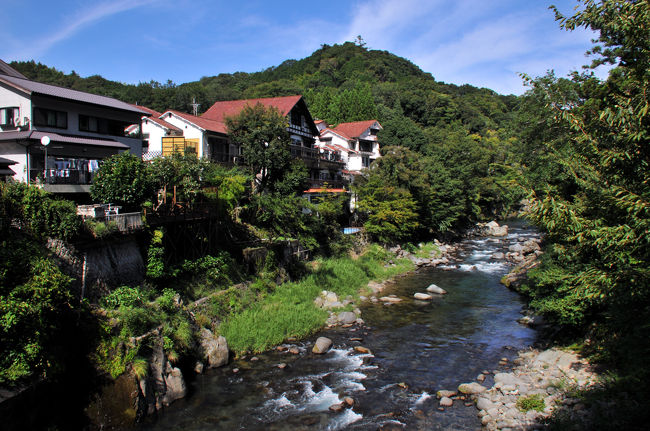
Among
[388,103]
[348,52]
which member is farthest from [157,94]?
[348,52]

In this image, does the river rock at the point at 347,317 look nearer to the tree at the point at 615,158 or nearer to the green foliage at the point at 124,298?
the green foliage at the point at 124,298

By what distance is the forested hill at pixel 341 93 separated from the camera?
7281 centimetres

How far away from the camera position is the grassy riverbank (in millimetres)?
19812

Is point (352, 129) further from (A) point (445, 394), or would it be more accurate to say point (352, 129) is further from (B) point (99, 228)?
(A) point (445, 394)

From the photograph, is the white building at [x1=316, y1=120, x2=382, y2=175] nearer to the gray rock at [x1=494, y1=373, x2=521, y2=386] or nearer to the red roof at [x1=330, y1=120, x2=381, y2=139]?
the red roof at [x1=330, y1=120, x2=381, y2=139]

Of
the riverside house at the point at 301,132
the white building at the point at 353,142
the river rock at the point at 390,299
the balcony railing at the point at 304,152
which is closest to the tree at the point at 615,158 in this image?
the river rock at the point at 390,299

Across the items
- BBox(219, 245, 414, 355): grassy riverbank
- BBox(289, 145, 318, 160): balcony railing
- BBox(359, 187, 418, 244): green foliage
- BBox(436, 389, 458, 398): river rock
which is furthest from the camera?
BBox(359, 187, 418, 244): green foliage

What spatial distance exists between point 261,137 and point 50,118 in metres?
12.9

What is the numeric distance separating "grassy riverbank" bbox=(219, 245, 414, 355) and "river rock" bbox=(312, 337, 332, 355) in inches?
65.6

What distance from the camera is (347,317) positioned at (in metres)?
23.6

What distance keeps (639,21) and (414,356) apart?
1514 centimetres

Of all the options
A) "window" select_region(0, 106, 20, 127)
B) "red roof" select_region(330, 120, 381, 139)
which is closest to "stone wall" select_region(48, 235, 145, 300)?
"window" select_region(0, 106, 20, 127)

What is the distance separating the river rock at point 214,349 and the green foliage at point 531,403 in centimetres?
1150

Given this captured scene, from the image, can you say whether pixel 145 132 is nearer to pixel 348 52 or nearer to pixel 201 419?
pixel 201 419
